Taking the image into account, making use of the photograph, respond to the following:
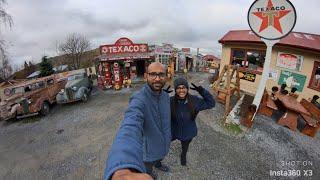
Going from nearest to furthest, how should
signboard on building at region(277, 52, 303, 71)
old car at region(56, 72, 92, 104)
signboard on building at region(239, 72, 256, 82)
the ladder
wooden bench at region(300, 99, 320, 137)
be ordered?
wooden bench at region(300, 99, 320, 137) < the ladder < signboard on building at region(277, 52, 303, 71) < signboard on building at region(239, 72, 256, 82) < old car at region(56, 72, 92, 104)

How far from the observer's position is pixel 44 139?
8.26m

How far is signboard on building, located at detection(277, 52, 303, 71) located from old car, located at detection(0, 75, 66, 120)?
1405cm

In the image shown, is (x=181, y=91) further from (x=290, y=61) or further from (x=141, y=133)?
(x=290, y=61)

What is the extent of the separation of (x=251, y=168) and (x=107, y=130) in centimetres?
565

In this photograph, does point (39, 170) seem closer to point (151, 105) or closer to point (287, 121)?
point (151, 105)

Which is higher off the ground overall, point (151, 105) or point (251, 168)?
point (151, 105)

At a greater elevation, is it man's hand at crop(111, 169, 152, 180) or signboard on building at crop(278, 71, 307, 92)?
man's hand at crop(111, 169, 152, 180)

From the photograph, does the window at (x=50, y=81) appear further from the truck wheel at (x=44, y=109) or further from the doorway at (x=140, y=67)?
the doorway at (x=140, y=67)

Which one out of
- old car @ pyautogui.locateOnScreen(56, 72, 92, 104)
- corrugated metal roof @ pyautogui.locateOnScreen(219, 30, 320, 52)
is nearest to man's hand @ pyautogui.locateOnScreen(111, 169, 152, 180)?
corrugated metal roof @ pyautogui.locateOnScreen(219, 30, 320, 52)

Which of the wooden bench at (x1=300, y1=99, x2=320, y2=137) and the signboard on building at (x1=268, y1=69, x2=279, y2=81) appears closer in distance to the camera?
the wooden bench at (x1=300, y1=99, x2=320, y2=137)

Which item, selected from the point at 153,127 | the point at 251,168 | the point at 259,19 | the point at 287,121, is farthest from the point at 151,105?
the point at 287,121

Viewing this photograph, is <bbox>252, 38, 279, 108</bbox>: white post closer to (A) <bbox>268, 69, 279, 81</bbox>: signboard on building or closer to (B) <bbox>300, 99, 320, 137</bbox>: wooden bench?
(B) <bbox>300, 99, 320, 137</bbox>: wooden bench

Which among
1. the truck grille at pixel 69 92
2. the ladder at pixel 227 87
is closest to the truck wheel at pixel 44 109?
the truck grille at pixel 69 92

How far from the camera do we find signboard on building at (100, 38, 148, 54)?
16.2 meters
